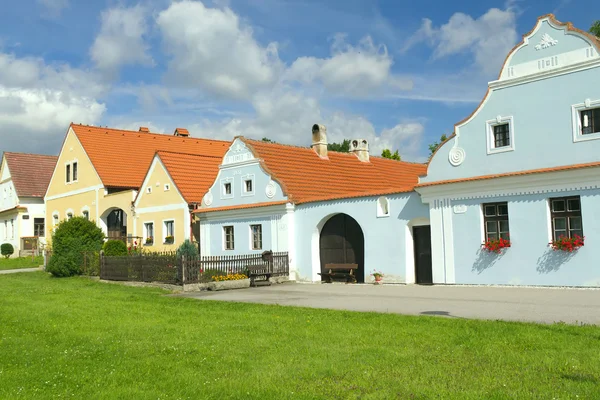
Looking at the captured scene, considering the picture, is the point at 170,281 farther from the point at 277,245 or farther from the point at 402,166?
the point at 402,166

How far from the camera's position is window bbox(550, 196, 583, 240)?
1762cm

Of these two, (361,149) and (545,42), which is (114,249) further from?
(545,42)

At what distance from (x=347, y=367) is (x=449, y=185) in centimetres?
1318

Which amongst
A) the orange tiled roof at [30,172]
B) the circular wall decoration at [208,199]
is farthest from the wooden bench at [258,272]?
the orange tiled roof at [30,172]

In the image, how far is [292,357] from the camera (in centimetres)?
848

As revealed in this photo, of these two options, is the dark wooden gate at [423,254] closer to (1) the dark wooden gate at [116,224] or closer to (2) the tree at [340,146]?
(1) the dark wooden gate at [116,224]

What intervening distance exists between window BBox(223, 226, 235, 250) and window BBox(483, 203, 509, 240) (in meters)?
12.5

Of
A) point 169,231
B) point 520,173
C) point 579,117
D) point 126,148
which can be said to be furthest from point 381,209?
point 126,148

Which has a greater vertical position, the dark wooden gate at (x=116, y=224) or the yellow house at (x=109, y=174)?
the yellow house at (x=109, y=174)

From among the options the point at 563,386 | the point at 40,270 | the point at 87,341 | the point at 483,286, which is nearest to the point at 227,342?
the point at 87,341

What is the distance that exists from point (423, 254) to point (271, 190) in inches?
302

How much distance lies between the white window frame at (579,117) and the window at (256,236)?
13693 millimetres

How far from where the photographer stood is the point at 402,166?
36688 millimetres

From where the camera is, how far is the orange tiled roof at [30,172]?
164 feet
